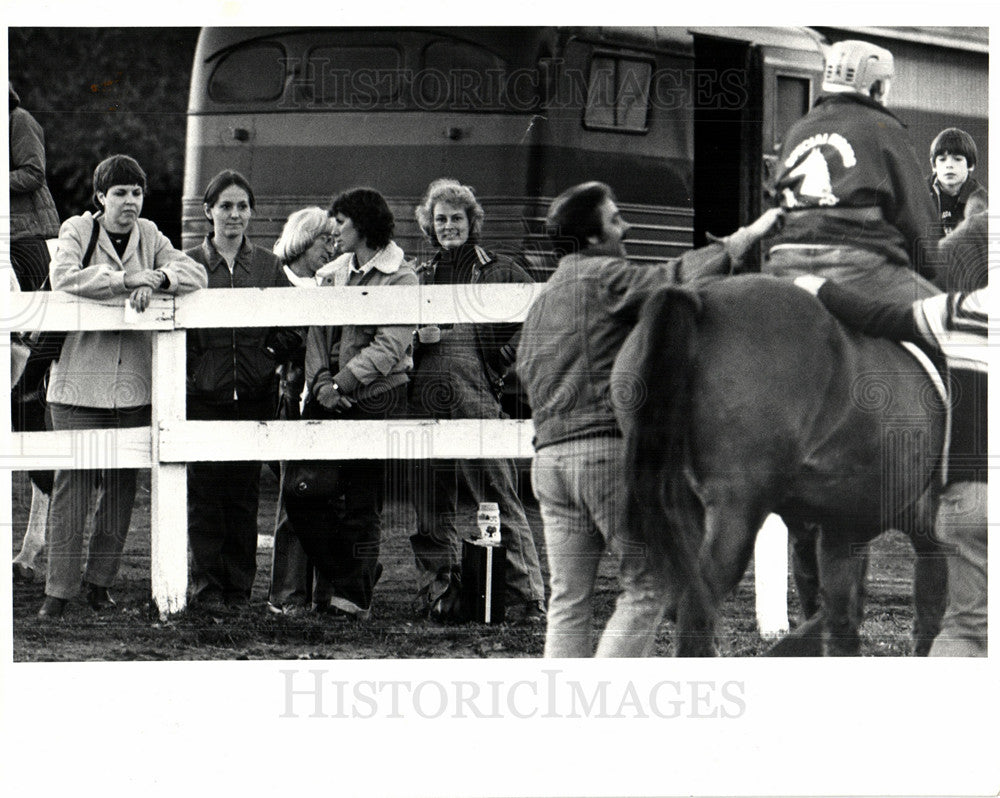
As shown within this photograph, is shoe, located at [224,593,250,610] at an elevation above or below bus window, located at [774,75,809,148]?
below

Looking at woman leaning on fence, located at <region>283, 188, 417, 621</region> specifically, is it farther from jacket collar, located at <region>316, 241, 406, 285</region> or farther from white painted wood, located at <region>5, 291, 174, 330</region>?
white painted wood, located at <region>5, 291, 174, 330</region>

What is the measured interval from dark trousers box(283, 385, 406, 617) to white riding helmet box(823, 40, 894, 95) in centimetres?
178

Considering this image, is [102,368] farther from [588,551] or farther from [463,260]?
[588,551]

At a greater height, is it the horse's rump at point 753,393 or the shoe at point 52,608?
the horse's rump at point 753,393

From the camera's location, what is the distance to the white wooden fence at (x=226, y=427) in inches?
240

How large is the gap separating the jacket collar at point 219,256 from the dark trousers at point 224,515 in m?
0.46

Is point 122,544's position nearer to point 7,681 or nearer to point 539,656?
point 7,681

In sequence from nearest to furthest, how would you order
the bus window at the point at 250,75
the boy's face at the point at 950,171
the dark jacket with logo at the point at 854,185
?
the dark jacket with logo at the point at 854,185, the boy's face at the point at 950,171, the bus window at the point at 250,75

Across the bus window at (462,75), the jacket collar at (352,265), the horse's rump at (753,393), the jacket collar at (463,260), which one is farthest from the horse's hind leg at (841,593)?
the bus window at (462,75)

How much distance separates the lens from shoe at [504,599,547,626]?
6164 mm

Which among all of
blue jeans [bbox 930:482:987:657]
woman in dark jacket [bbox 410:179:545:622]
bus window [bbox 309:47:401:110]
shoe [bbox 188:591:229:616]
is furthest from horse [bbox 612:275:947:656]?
shoe [bbox 188:591:229:616]

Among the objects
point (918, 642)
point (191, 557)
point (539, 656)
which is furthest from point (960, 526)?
point (191, 557)

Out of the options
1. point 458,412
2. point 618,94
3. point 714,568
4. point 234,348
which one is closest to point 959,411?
point 714,568

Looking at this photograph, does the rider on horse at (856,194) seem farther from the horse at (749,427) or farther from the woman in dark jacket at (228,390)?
the woman in dark jacket at (228,390)
